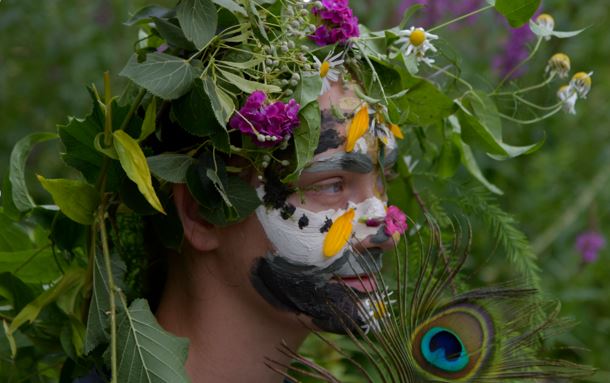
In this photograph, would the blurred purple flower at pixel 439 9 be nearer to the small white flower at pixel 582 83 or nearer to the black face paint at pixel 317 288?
the small white flower at pixel 582 83

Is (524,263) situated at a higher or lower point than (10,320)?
higher

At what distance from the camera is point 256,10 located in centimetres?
172

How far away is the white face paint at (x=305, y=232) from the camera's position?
1.78 meters

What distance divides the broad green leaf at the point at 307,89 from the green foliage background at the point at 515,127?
1.66 m

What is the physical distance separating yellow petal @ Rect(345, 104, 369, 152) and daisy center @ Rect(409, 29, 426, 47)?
140 millimetres

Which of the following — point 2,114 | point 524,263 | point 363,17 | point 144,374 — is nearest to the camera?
point 144,374

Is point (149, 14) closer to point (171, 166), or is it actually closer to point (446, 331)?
point (171, 166)

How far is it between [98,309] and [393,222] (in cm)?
52

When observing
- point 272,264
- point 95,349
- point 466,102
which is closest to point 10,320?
point 95,349

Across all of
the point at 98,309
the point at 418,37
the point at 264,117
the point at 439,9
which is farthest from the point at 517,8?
the point at 439,9

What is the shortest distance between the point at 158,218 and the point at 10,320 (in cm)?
38

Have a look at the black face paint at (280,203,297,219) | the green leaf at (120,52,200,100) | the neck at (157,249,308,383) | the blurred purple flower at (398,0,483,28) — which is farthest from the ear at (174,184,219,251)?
the blurred purple flower at (398,0,483,28)

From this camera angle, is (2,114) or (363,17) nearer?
(363,17)

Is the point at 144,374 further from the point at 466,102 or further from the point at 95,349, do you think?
the point at 466,102
